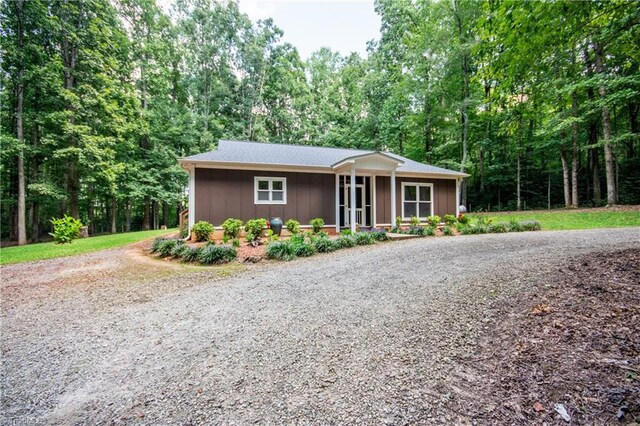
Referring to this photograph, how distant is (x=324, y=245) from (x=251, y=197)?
4.27 meters

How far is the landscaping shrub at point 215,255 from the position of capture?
6.35 metres

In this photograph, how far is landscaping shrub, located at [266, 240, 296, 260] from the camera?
663 centimetres

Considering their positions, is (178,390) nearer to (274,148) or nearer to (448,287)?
(448,287)

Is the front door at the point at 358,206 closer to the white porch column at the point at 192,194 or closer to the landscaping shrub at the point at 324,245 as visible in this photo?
the landscaping shrub at the point at 324,245

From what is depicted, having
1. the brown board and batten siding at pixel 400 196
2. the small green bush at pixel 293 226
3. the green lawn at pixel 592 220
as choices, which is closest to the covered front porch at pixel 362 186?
the brown board and batten siding at pixel 400 196

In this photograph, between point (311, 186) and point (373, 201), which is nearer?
point (311, 186)

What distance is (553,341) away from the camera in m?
2.23

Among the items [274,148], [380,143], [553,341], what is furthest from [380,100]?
[553,341]

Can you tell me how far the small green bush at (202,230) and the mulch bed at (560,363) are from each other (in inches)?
326

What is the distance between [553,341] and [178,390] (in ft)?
10.2

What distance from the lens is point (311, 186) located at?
11.1 m

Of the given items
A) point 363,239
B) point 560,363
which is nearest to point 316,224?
point 363,239

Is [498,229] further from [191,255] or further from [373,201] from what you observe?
[191,255]

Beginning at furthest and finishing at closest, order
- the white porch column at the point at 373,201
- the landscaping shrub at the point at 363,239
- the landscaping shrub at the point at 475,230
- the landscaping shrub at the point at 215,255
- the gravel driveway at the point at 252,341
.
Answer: the white porch column at the point at 373,201 → the landscaping shrub at the point at 475,230 → the landscaping shrub at the point at 363,239 → the landscaping shrub at the point at 215,255 → the gravel driveway at the point at 252,341
